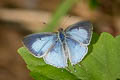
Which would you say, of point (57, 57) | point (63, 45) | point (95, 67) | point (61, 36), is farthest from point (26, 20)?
point (95, 67)

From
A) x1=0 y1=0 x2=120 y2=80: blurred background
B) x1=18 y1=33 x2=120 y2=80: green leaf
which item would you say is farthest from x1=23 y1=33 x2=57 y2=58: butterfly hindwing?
x1=0 y1=0 x2=120 y2=80: blurred background

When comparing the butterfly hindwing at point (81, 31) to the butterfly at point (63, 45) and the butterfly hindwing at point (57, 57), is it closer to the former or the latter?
the butterfly at point (63, 45)

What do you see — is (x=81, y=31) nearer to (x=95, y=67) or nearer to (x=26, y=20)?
(x=95, y=67)

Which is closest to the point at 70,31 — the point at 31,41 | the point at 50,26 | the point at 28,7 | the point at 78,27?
the point at 78,27

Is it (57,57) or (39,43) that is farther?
(39,43)

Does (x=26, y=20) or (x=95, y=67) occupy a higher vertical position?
(x=26, y=20)

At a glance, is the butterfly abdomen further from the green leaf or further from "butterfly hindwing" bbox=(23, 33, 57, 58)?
the green leaf

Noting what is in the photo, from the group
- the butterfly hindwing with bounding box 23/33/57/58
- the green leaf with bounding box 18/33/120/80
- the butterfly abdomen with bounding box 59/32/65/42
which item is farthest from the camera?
the butterfly abdomen with bounding box 59/32/65/42
